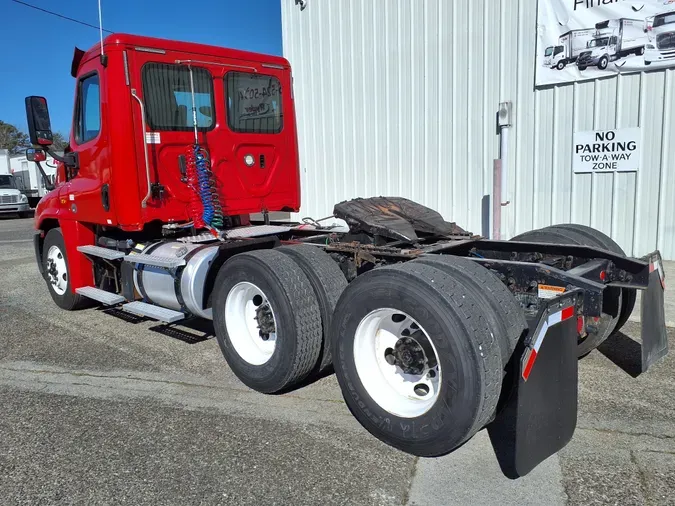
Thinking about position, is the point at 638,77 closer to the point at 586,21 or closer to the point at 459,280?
the point at 586,21

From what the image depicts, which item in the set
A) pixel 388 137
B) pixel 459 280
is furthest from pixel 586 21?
pixel 459 280

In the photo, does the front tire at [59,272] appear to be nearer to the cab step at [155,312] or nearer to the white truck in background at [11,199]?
the cab step at [155,312]

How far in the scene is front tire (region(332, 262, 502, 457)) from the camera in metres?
2.97

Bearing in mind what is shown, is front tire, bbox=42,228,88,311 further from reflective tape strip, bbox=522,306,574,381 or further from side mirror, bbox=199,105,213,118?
reflective tape strip, bbox=522,306,574,381

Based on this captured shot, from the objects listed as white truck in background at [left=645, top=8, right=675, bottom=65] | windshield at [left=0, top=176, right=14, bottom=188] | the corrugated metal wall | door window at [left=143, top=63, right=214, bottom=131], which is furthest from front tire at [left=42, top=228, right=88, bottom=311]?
windshield at [left=0, top=176, right=14, bottom=188]

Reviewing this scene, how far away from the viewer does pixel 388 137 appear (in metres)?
11.2

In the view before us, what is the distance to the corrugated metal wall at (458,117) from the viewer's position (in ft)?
27.9

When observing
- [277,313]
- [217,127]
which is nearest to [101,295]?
[217,127]

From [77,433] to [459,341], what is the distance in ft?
8.31

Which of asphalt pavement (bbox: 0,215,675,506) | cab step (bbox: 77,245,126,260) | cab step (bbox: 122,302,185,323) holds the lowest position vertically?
asphalt pavement (bbox: 0,215,675,506)

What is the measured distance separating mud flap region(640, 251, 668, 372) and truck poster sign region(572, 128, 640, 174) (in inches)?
207

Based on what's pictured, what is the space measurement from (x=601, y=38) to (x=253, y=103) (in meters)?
5.48

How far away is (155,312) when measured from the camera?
5305 mm

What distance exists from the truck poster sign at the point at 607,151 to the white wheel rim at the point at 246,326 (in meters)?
6.40
